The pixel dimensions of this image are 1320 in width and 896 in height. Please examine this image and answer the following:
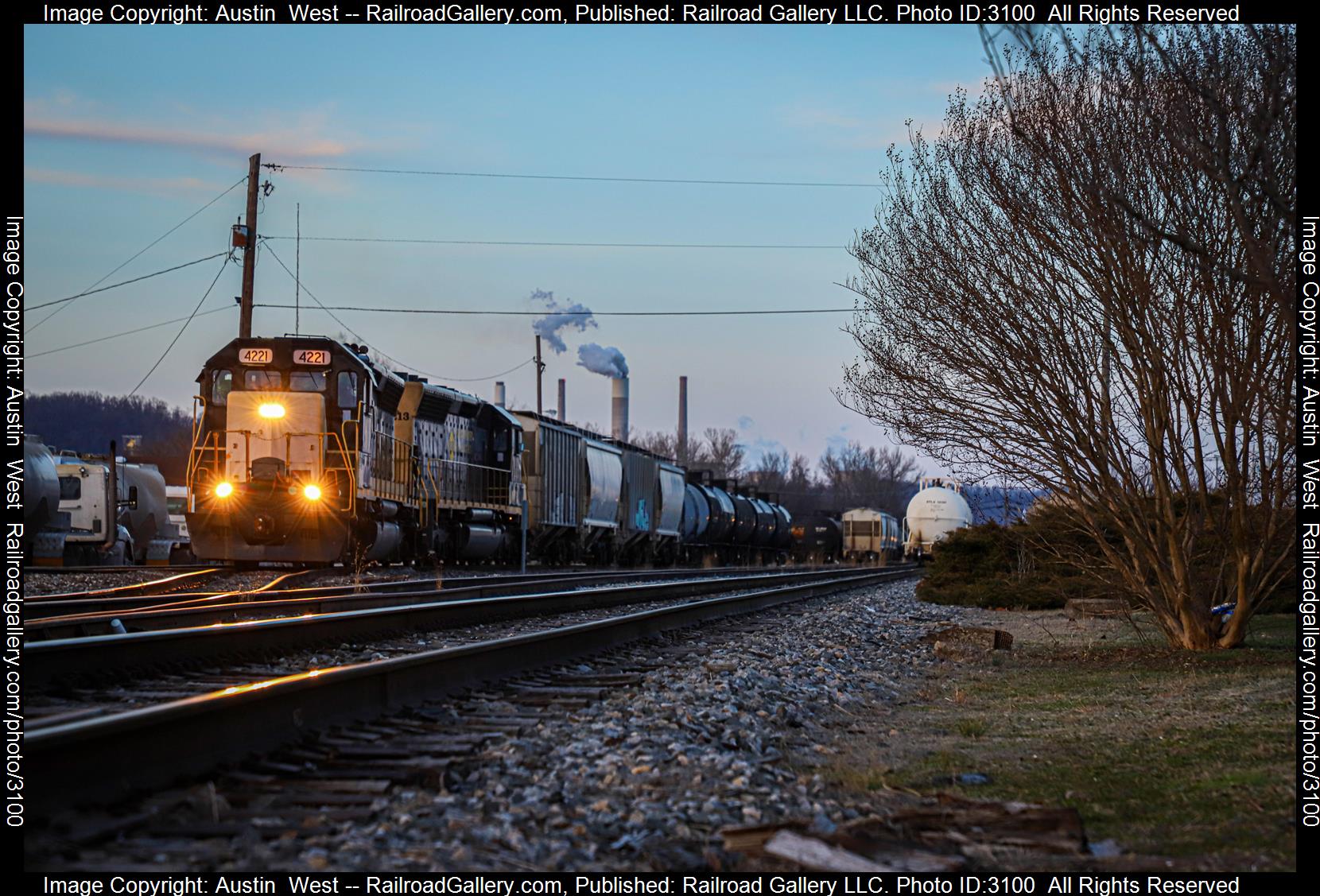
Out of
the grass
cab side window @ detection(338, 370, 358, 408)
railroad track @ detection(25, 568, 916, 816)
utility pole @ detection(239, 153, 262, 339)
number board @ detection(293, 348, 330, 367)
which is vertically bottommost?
the grass

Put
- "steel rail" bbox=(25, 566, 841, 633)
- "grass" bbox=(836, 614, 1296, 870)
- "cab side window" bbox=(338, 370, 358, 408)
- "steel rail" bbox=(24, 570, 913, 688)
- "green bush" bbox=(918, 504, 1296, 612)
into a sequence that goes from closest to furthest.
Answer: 1. "grass" bbox=(836, 614, 1296, 870)
2. "steel rail" bbox=(24, 570, 913, 688)
3. "steel rail" bbox=(25, 566, 841, 633)
4. "green bush" bbox=(918, 504, 1296, 612)
5. "cab side window" bbox=(338, 370, 358, 408)

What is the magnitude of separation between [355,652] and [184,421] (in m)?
107

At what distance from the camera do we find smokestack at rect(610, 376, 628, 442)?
64.1 m

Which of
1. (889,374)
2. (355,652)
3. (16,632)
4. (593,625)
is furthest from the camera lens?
(889,374)

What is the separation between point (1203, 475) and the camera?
374 inches

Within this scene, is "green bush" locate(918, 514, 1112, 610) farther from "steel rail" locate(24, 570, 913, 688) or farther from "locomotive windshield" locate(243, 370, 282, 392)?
"locomotive windshield" locate(243, 370, 282, 392)

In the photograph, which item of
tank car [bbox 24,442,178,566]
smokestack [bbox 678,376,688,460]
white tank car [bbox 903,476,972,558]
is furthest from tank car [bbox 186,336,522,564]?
smokestack [bbox 678,376,688,460]

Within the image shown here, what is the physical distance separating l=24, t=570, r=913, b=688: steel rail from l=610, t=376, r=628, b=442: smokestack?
5045cm

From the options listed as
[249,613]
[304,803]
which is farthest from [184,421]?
[304,803]

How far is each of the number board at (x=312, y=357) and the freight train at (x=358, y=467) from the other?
2cm

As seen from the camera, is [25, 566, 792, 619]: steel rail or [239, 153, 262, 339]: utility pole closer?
[25, 566, 792, 619]: steel rail

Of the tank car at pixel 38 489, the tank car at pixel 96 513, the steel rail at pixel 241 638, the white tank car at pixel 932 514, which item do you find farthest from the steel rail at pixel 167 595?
the white tank car at pixel 932 514

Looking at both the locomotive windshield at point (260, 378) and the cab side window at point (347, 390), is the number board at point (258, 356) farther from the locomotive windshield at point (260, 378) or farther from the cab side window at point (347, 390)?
the cab side window at point (347, 390)

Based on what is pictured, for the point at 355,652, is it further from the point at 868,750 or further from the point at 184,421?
the point at 184,421
